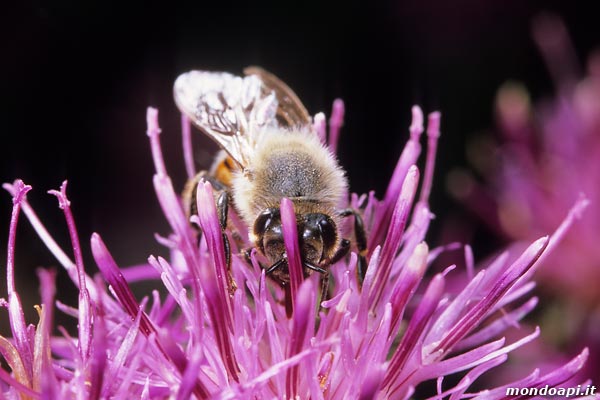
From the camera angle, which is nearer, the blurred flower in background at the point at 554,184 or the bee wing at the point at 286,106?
the bee wing at the point at 286,106

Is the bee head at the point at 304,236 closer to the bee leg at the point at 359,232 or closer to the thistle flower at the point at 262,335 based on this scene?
the thistle flower at the point at 262,335

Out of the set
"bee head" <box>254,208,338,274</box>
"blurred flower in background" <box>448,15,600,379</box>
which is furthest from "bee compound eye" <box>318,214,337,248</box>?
"blurred flower in background" <box>448,15,600,379</box>

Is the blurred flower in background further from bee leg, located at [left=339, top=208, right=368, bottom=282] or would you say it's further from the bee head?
the bee head

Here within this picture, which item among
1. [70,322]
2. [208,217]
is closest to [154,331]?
[208,217]

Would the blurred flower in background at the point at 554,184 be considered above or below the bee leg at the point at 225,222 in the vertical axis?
below

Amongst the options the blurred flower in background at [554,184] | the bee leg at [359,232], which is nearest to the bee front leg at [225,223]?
the bee leg at [359,232]

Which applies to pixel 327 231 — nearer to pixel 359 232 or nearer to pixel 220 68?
pixel 359 232

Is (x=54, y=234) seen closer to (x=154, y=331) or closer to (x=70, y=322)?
(x=70, y=322)
